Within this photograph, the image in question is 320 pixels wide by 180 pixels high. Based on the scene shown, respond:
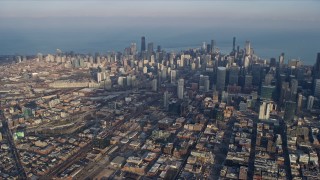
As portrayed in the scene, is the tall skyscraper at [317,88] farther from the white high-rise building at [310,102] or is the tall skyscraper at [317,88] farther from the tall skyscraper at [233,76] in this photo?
the tall skyscraper at [233,76]

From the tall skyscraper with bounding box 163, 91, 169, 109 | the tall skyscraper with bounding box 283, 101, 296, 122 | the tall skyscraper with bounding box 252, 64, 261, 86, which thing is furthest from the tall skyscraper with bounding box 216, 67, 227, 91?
the tall skyscraper with bounding box 283, 101, 296, 122

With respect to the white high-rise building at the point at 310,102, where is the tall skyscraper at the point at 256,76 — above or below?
above

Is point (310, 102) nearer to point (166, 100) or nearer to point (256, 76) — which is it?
point (256, 76)

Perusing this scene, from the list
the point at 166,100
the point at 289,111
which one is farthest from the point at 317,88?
the point at 166,100

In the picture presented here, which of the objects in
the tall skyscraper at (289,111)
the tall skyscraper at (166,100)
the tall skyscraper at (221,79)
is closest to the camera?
the tall skyscraper at (289,111)

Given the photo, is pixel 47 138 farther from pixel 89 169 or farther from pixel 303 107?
pixel 303 107

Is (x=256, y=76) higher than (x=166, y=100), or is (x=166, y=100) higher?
(x=256, y=76)

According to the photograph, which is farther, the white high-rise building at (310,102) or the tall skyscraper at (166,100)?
the tall skyscraper at (166,100)

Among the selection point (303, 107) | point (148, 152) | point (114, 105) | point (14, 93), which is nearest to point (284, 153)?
point (148, 152)

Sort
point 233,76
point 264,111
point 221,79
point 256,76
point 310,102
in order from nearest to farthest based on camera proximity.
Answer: point 264,111 < point 310,102 < point 221,79 < point 233,76 < point 256,76

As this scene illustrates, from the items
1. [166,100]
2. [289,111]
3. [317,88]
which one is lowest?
[166,100]

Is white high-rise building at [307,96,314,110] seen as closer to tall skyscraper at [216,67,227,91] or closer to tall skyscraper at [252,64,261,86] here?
tall skyscraper at [252,64,261,86]

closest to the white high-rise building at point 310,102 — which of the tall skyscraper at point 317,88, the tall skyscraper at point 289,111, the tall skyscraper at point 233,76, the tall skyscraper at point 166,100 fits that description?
the tall skyscraper at point 317,88
